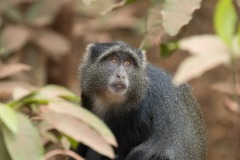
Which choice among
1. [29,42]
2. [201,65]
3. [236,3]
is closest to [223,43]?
[201,65]

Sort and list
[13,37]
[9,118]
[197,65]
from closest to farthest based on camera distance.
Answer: [197,65], [9,118], [13,37]

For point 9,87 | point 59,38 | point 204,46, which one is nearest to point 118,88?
point 9,87

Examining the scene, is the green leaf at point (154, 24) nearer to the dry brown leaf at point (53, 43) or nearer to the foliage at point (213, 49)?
the foliage at point (213, 49)

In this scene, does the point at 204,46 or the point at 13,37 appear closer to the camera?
the point at 204,46

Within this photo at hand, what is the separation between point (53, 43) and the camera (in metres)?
7.20

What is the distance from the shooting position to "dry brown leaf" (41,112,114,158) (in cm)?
309

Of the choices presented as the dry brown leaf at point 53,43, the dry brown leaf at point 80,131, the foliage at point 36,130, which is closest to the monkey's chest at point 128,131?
the foliage at point 36,130

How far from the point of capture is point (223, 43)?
2059 mm

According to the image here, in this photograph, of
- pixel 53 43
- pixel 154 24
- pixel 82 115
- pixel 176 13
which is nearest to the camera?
pixel 82 115

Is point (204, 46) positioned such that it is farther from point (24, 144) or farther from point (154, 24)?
point (154, 24)

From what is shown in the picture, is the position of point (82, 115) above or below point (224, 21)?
below

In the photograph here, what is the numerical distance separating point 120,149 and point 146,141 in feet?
0.74

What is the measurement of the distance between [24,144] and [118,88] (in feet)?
4.25

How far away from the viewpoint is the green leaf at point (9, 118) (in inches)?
121
